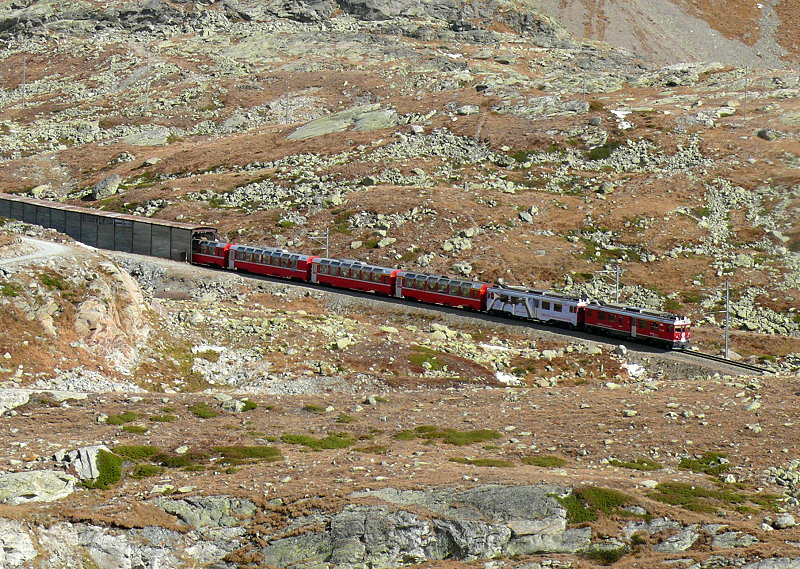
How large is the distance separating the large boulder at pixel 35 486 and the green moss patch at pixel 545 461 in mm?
19570

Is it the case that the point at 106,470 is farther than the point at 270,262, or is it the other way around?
the point at 270,262

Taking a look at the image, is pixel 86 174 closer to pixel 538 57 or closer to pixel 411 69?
pixel 411 69

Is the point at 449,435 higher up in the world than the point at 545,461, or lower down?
lower down

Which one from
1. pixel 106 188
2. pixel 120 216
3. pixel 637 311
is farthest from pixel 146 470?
pixel 106 188

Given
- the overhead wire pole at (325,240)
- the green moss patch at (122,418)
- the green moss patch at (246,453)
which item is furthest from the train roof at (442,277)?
the green moss patch at (246,453)

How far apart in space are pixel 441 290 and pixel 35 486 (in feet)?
162

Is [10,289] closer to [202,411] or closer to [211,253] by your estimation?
[202,411]

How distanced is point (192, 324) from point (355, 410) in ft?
58.5

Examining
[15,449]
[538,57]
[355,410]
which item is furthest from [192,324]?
[538,57]

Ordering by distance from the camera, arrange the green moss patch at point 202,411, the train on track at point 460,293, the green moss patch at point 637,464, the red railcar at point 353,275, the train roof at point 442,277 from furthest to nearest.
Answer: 1. the red railcar at point 353,275
2. the train roof at point 442,277
3. the train on track at point 460,293
4. the green moss patch at point 202,411
5. the green moss patch at point 637,464

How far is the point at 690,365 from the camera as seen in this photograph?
67625mm

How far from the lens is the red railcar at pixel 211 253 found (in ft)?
309

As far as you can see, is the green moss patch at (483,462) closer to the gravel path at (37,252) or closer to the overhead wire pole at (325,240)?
the gravel path at (37,252)

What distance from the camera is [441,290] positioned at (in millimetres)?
81875
